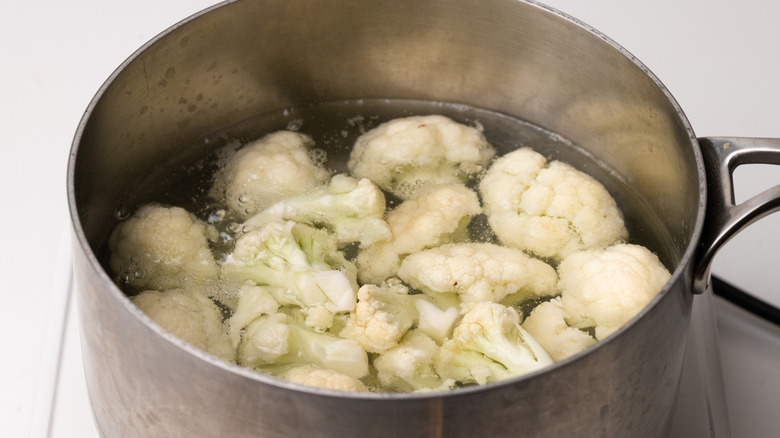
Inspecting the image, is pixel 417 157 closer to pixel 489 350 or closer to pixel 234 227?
pixel 234 227

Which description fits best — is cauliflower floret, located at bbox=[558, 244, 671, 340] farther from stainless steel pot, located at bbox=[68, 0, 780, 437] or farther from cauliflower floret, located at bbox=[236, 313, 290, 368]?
cauliflower floret, located at bbox=[236, 313, 290, 368]

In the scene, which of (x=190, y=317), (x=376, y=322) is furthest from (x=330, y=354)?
(x=190, y=317)

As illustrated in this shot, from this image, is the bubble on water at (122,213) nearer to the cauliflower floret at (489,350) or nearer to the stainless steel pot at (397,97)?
the stainless steel pot at (397,97)

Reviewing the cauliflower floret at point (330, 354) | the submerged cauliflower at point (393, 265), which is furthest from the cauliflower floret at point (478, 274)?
the cauliflower floret at point (330, 354)

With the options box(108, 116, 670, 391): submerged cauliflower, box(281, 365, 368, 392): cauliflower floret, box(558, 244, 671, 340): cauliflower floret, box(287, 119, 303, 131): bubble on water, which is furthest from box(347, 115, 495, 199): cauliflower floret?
box(281, 365, 368, 392): cauliflower floret

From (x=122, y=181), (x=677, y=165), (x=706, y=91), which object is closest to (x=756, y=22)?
(x=706, y=91)

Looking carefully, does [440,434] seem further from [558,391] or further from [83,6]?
[83,6]

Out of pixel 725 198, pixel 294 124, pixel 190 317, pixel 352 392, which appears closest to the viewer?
pixel 352 392
